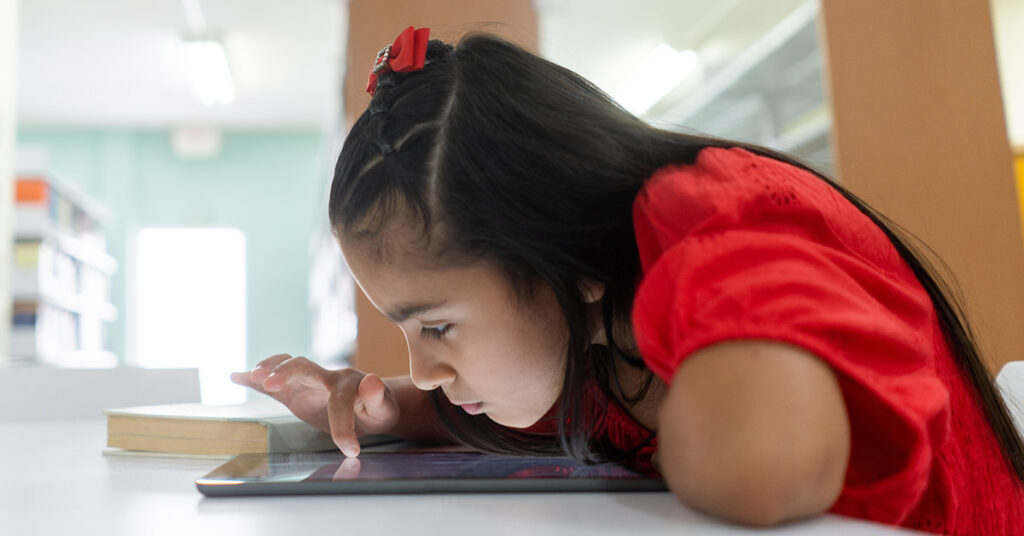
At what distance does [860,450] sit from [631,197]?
0.76ft

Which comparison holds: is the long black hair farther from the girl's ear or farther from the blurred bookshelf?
the blurred bookshelf

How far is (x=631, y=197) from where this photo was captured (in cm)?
58

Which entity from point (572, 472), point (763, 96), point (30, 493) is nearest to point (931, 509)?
point (572, 472)

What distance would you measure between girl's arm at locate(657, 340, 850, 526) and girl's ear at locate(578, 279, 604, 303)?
23cm

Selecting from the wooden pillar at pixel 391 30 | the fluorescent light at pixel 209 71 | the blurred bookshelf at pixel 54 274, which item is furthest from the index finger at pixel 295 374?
the fluorescent light at pixel 209 71

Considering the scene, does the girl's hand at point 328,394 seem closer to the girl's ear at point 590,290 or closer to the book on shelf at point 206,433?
the book on shelf at point 206,433

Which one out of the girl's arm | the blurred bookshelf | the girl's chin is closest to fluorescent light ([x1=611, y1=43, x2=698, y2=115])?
the blurred bookshelf

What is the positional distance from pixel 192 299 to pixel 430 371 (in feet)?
21.5

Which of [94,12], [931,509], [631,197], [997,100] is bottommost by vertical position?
[931,509]

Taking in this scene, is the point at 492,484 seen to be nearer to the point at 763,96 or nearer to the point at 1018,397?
the point at 1018,397

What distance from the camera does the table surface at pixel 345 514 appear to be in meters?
0.32

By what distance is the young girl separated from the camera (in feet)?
1.20

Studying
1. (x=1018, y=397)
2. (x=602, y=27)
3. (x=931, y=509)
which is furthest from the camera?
(x=602, y=27)

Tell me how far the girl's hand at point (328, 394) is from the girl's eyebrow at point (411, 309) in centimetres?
8
